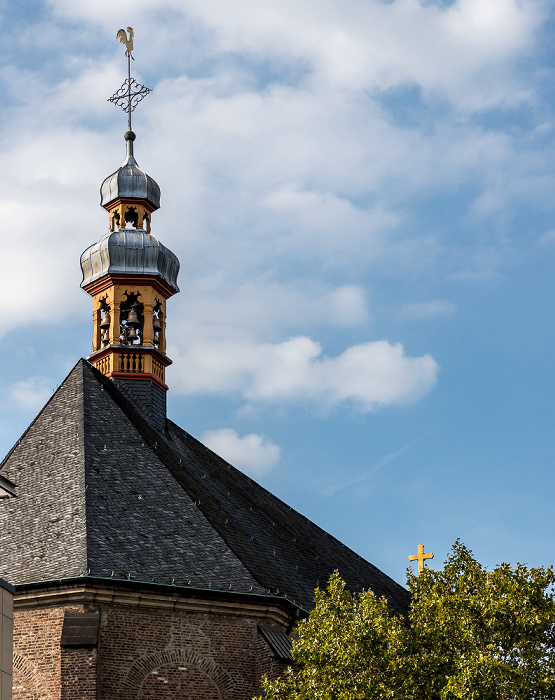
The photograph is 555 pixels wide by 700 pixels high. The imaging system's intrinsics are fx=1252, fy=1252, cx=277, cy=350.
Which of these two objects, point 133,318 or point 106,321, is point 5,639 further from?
point 106,321

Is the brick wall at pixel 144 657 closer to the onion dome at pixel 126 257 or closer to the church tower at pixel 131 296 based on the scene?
the church tower at pixel 131 296

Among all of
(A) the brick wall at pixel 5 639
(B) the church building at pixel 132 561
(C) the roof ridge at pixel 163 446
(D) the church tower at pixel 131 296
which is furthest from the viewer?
(D) the church tower at pixel 131 296

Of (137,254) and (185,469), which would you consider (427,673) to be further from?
(137,254)

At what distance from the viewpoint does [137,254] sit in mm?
36969

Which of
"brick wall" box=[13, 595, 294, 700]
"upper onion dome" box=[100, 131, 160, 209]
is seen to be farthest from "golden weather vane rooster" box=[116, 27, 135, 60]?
"brick wall" box=[13, 595, 294, 700]

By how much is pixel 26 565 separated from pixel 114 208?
16252 mm

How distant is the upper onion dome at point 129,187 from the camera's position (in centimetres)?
3894

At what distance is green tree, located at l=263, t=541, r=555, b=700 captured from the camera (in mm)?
21672

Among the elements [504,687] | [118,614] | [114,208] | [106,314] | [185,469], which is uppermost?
[114,208]

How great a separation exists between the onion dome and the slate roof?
14.7 ft

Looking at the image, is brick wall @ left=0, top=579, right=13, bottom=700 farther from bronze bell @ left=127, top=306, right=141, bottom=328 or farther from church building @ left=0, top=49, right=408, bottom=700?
bronze bell @ left=127, top=306, right=141, bottom=328

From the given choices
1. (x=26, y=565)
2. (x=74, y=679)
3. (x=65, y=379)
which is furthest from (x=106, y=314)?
(x=74, y=679)

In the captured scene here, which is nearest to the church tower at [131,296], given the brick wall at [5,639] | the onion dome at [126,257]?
the onion dome at [126,257]

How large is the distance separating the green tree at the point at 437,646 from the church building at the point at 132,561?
2131 mm
